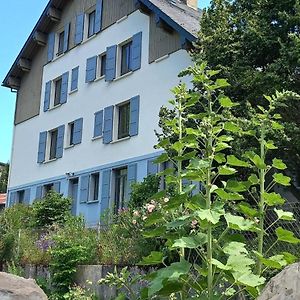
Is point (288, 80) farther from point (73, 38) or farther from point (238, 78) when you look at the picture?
point (73, 38)

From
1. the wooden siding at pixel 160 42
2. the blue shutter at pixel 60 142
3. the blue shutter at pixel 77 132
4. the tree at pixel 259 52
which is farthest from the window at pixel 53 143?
the tree at pixel 259 52

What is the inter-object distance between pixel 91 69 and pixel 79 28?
2619 millimetres

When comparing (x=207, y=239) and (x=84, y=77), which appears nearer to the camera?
Answer: (x=207, y=239)

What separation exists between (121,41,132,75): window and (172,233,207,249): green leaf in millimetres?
17999

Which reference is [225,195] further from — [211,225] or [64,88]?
[64,88]

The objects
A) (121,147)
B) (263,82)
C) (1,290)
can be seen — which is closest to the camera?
(1,290)

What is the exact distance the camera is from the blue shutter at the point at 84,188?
21.7 metres

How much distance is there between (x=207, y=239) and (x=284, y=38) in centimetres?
921

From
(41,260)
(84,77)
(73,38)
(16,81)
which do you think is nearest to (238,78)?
(41,260)

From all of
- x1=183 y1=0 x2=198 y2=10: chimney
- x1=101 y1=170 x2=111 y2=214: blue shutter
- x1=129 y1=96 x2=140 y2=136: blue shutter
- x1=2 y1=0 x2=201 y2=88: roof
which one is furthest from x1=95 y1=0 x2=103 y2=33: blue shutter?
x1=101 y1=170 x2=111 y2=214: blue shutter

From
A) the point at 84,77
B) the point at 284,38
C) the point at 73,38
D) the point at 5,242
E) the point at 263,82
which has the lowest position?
the point at 5,242

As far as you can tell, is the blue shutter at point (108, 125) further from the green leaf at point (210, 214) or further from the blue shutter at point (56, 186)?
the green leaf at point (210, 214)

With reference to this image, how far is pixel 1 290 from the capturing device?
22.7 ft

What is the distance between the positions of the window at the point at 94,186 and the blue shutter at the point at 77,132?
1.81 meters
